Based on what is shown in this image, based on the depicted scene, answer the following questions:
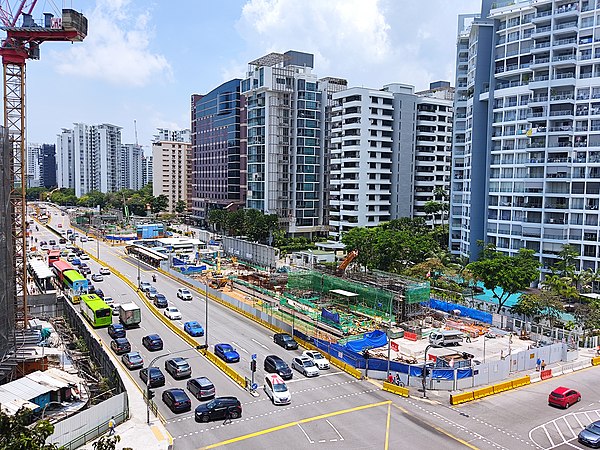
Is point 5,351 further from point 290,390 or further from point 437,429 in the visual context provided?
point 437,429

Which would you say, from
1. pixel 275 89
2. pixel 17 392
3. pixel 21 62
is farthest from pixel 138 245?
pixel 17 392

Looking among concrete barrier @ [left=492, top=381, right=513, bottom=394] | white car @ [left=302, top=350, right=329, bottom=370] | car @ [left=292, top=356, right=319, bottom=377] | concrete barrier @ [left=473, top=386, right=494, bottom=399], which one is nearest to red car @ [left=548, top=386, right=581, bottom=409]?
concrete barrier @ [left=492, top=381, right=513, bottom=394]

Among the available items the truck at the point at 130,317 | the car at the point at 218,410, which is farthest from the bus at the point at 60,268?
the car at the point at 218,410

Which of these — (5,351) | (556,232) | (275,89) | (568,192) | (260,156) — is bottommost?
(5,351)

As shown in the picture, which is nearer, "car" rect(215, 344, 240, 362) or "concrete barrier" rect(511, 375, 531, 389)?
"concrete barrier" rect(511, 375, 531, 389)

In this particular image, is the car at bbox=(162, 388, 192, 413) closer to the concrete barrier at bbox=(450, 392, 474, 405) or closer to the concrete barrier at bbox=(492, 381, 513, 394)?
the concrete barrier at bbox=(450, 392, 474, 405)

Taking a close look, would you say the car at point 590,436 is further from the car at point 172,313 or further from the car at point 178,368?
the car at point 172,313

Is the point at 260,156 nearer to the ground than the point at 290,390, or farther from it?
farther from it
